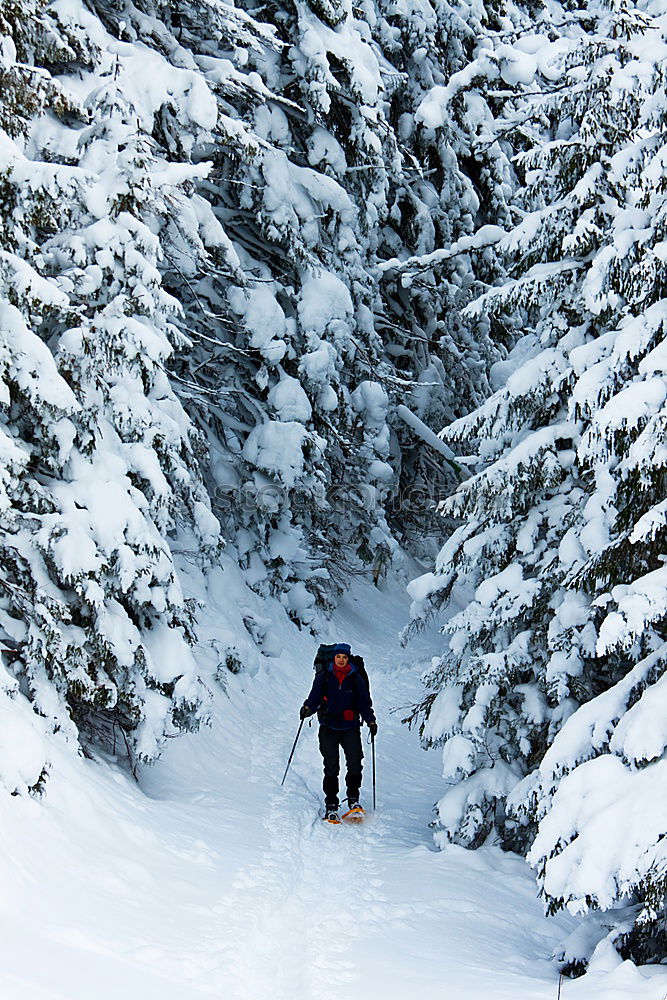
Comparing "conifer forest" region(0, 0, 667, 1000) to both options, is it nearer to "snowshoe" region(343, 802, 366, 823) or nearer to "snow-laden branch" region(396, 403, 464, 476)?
"snowshoe" region(343, 802, 366, 823)

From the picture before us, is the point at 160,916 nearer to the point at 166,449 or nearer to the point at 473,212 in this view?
the point at 166,449

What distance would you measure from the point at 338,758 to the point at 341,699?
0.62 metres

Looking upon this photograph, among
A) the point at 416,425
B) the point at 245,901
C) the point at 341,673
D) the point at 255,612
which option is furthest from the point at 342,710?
the point at 416,425

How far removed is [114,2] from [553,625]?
989 centimetres

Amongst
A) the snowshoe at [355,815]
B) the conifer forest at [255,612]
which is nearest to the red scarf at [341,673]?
the conifer forest at [255,612]

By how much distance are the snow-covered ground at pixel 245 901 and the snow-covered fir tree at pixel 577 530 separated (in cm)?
62

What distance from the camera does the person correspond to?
31.6ft

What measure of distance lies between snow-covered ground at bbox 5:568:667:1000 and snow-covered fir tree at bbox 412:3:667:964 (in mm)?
624

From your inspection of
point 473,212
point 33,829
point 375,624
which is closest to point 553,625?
point 33,829

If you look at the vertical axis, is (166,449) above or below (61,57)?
below

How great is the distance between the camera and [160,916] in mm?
5910

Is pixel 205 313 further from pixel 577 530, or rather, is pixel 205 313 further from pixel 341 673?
pixel 577 530

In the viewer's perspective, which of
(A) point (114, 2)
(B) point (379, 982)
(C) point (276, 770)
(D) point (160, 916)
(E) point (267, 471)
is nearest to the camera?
(B) point (379, 982)

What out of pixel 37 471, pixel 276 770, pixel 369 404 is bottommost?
pixel 276 770
